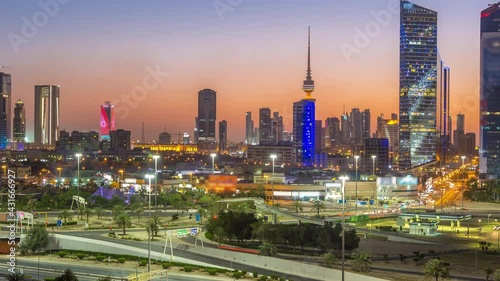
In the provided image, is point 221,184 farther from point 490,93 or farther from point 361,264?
point 490,93

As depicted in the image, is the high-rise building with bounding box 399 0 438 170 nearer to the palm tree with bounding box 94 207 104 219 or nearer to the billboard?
the billboard

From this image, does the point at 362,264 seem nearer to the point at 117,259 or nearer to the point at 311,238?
the point at 311,238

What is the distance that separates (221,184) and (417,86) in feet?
389

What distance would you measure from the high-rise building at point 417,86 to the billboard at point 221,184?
109311 millimetres

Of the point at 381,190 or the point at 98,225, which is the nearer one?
the point at 98,225

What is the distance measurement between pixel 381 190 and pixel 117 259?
60684 millimetres

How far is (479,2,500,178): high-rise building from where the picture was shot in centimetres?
14700

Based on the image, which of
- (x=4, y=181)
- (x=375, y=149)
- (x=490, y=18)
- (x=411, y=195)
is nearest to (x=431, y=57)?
(x=490, y=18)

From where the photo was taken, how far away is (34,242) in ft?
125

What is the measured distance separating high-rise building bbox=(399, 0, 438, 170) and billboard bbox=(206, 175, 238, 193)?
109m

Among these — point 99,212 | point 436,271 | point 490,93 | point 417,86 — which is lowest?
point 99,212

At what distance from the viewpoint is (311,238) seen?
41.1 meters

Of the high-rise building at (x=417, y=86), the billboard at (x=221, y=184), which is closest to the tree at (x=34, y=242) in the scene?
the billboard at (x=221, y=184)

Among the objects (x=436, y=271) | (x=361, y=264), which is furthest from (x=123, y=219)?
(x=436, y=271)
